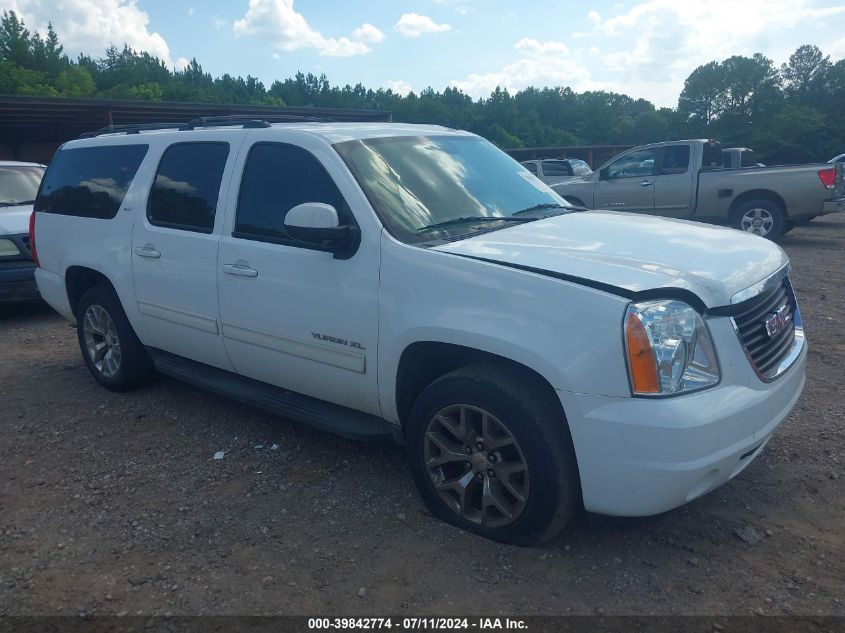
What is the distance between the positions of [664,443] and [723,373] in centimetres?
43

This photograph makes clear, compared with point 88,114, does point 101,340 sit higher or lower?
lower

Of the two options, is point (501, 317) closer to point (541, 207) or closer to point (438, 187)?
point (438, 187)

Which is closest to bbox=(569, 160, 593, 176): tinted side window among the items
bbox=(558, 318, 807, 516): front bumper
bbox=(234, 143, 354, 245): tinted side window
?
bbox=(234, 143, 354, 245): tinted side window

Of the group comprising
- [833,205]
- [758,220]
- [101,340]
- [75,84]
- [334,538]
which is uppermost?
[75,84]

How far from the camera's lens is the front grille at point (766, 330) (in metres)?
2.96

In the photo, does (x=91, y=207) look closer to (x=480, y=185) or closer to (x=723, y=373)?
(x=480, y=185)

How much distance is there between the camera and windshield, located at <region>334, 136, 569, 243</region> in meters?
3.53

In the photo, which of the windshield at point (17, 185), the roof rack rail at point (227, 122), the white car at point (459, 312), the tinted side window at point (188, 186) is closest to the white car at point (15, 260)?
the windshield at point (17, 185)

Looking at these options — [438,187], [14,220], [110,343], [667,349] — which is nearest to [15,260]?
[14,220]

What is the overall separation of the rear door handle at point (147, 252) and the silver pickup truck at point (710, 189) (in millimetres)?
10107

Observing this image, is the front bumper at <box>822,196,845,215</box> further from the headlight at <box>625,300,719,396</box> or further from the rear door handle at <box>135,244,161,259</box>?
the rear door handle at <box>135,244,161,259</box>

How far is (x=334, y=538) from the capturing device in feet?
10.8

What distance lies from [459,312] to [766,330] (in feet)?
4.51

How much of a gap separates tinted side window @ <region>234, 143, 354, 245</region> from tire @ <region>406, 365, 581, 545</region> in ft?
3.94
